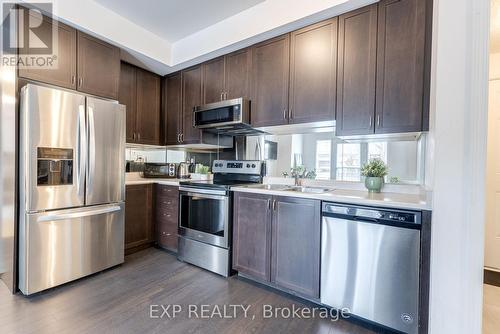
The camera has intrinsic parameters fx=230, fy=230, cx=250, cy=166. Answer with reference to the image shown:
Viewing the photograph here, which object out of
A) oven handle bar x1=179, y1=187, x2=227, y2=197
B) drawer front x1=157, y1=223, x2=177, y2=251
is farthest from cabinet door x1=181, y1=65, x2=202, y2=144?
drawer front x1=157, y1=223, x2=177, y2=251

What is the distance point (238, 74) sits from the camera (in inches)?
105

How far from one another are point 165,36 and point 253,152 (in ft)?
6.09

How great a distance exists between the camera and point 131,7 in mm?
2371

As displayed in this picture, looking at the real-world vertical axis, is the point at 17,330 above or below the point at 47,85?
below

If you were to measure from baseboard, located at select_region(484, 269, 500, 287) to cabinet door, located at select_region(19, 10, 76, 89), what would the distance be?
15.2ft

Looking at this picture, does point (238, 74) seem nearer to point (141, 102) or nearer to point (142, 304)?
point (141, 102)

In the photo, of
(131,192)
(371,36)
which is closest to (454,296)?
(371,36)

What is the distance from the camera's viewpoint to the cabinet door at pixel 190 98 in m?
3.08

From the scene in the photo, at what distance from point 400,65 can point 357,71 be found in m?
0.31

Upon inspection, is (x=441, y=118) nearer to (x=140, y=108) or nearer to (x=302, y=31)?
(x=302, y=31)

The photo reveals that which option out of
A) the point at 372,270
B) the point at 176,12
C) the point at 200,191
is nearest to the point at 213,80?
the point at 176,12

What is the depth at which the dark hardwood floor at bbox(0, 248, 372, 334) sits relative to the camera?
1.60m

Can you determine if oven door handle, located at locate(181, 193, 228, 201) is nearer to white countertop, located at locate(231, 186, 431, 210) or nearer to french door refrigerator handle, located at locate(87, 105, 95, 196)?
white countertop, located at locate(231, 186, 431, 210)

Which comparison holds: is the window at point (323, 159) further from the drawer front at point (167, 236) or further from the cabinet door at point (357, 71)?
the drawer front at point (167, 236)
